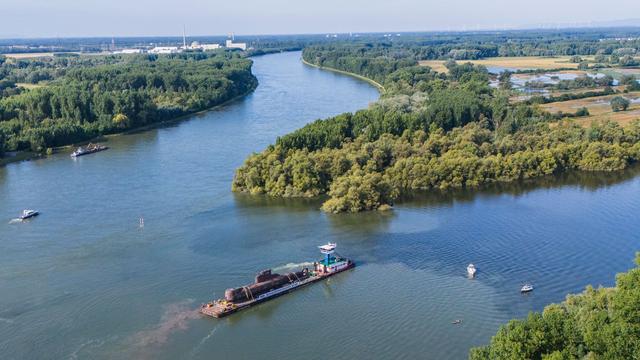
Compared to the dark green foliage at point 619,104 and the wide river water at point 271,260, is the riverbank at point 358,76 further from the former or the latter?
the wide river water at point 271,260

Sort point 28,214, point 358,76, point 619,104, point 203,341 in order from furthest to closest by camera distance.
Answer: point 358,76 → point 619,104 → point 28,214 → point 203,341

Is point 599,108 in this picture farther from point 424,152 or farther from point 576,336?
point 576,336

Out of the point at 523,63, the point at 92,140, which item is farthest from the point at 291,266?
the point at 523,63

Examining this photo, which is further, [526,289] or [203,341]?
[526,289]

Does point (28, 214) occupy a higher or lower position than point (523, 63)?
lower

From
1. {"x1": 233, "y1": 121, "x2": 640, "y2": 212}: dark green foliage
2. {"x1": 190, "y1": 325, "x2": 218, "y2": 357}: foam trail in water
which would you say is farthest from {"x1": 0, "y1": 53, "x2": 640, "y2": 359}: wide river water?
{"x1": 233, "y1": 121, "x2": 640, "y2": 212}: dark green foliage

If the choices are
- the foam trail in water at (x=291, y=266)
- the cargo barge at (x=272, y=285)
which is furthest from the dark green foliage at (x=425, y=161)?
the cargo barge at (x=272, y=285)
